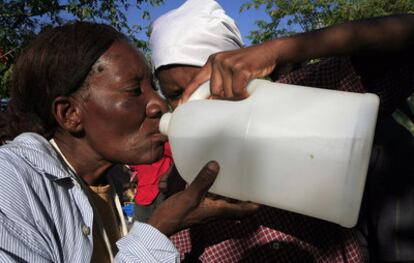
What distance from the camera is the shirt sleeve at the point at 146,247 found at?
1028 millimetres

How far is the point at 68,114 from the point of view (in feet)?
4.67

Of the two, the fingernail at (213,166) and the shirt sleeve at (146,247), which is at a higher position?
the fingernail at (213,166)

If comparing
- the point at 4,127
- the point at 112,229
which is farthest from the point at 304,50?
Result: the point at 4,127

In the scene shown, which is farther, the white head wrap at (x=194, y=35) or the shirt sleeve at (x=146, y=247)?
the white head wrap at (x=194, y=35)

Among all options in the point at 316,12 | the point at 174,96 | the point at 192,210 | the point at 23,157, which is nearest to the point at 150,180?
the point at 174,96

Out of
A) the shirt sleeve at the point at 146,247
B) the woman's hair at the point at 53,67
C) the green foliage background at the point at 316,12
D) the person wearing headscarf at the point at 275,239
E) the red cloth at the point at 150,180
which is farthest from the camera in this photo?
the green foliage background at the point at 316,12

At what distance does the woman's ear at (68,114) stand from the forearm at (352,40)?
28.6 inches

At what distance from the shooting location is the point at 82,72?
1357 millimetres

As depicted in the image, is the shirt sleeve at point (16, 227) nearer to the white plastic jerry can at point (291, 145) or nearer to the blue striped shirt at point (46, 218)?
the blue striped shirt at point (46, 218)

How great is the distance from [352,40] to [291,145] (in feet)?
0.98

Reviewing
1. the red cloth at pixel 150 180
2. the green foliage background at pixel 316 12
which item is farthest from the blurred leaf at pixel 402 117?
the green foliage background at pixel 316 12

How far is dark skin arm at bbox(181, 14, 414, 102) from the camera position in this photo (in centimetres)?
99

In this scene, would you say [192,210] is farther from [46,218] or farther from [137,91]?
[137,91]

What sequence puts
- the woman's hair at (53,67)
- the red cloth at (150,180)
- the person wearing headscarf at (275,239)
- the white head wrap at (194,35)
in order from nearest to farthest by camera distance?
the person wearing headscarf at (275,239) < the woman's hair at (53,67) < the white head wrap at (194,35) < the red cloth at (150,180)
